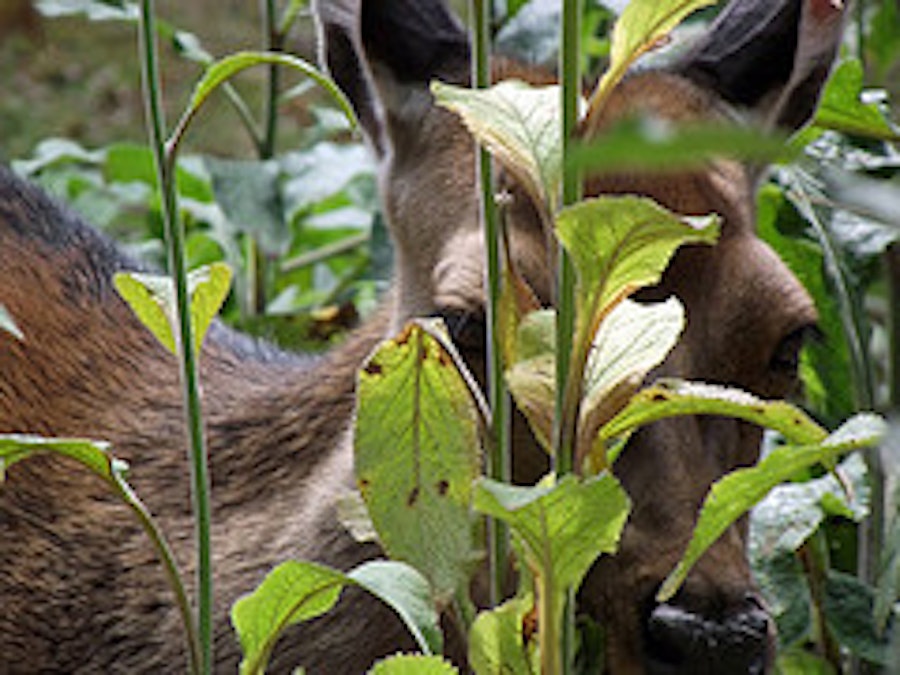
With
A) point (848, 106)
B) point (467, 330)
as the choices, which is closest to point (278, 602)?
point (467, 330)

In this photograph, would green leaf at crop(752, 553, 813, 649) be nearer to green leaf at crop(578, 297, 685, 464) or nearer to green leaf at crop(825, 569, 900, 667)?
green leaf at crop(825, 569, 900, 667)

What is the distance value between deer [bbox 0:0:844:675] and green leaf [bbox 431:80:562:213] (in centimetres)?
66

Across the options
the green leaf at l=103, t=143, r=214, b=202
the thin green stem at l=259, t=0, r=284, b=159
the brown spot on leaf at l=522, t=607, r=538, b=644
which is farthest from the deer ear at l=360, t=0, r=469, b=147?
the green leaf at l=103, t=143, r=214, b=202

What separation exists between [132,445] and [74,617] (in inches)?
15.2

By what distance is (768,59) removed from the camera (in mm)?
2955

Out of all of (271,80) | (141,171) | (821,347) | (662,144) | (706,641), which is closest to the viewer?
(662,144)

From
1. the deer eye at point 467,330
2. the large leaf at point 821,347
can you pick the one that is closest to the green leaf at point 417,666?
the deer eye at point 467,330

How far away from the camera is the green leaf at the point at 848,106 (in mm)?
2850

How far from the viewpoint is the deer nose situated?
7.09 feet

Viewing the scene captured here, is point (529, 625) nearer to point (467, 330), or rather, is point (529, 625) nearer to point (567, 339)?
point (567, 339)

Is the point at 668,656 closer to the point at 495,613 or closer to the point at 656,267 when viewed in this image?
the point at 495,613

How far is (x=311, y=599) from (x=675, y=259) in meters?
1.08

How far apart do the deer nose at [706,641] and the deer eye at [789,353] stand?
586 mm

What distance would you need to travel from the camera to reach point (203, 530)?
186 cm
